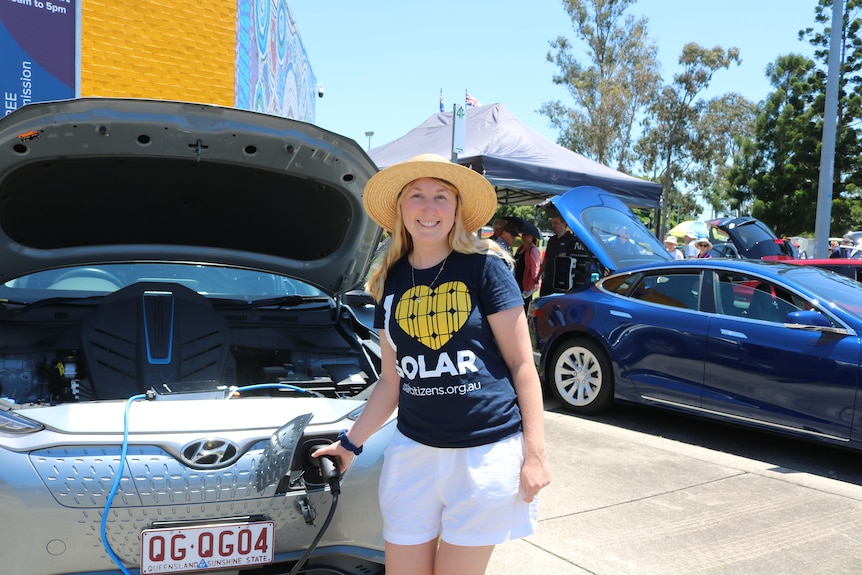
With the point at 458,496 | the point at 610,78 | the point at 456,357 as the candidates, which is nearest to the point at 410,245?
the point at 456,357

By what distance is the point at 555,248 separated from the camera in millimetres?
8836

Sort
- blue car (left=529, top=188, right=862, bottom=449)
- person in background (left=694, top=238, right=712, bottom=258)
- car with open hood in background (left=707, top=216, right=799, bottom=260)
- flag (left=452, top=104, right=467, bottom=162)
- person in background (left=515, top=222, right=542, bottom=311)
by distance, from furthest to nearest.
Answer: person in background (left=694, top=238, right=712, bottom=258), car with open hood in background (left=707, top=216, right=799, bottom=260), person in background (left=515, top=222, right=542, bottom=311), flag (left=452, top=104, right=467, bottom=162), blue car (left=529, top=188, right=862, bottom=449)

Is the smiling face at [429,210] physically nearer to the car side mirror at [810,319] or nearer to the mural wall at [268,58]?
the car side mirror at [810,319]

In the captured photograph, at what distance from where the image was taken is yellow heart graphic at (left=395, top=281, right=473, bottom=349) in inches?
75.8

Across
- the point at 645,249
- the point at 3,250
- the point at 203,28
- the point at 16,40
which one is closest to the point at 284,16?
the point at 203,28

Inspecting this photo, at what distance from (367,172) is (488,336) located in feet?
4.16

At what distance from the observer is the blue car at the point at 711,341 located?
470 centimetres

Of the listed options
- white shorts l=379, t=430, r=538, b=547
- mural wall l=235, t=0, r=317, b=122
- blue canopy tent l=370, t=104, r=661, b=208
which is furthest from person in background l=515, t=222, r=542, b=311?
white shorts l=379, t=430, r=538, b=547

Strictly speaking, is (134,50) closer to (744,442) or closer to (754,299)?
(754,299)

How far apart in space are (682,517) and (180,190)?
125 inches

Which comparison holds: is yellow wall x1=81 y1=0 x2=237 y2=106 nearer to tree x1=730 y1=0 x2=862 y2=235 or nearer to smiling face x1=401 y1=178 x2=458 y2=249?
smiling face x1=401 y1=178 x2=458 y2=249

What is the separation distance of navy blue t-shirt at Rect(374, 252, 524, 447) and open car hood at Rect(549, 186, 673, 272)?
15.7ft

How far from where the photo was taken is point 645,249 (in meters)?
7.30

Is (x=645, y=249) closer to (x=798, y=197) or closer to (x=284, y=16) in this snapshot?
(x=284, y=16)
